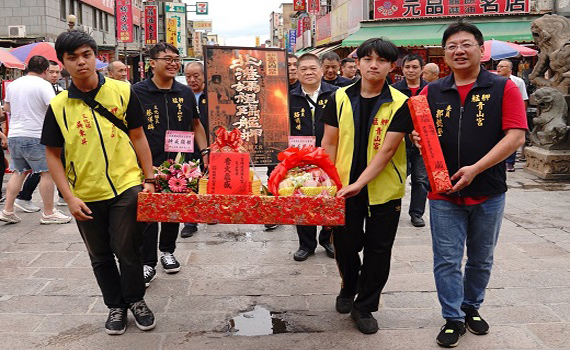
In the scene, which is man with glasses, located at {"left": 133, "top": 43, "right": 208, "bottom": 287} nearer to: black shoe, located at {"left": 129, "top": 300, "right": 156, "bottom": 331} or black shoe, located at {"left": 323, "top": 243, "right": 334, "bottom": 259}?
black shoe, located at {"left": 129, "top": 300, "right": 156, "bottom": 331}

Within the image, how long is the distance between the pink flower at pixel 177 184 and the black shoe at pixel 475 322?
1.94 m

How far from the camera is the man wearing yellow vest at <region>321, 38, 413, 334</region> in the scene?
11.4 feet

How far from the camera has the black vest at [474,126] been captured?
129 inches

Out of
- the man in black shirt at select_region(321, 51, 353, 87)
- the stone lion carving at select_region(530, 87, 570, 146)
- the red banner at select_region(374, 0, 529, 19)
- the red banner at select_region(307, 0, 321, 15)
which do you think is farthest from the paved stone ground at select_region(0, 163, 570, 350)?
the red banner at select_region(307, 0, 321, 15)

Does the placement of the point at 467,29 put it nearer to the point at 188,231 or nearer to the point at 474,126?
the point at 474,126

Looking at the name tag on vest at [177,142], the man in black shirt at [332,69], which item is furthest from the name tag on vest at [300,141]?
the man in black shirt at [332,69]

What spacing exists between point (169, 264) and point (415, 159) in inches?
119

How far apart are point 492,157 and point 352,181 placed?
2.84 feet

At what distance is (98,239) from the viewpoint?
365 cm

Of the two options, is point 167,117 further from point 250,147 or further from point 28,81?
point 28,81

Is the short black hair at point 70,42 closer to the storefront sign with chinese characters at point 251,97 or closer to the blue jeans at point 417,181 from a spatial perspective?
the storefront sign with chinese characters at point 251,97

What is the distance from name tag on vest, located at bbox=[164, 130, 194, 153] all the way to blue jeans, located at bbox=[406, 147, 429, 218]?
105 inches

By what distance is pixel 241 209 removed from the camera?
3.26 meters

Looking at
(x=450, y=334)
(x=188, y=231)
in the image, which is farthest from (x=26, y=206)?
(x=450, y=334)
